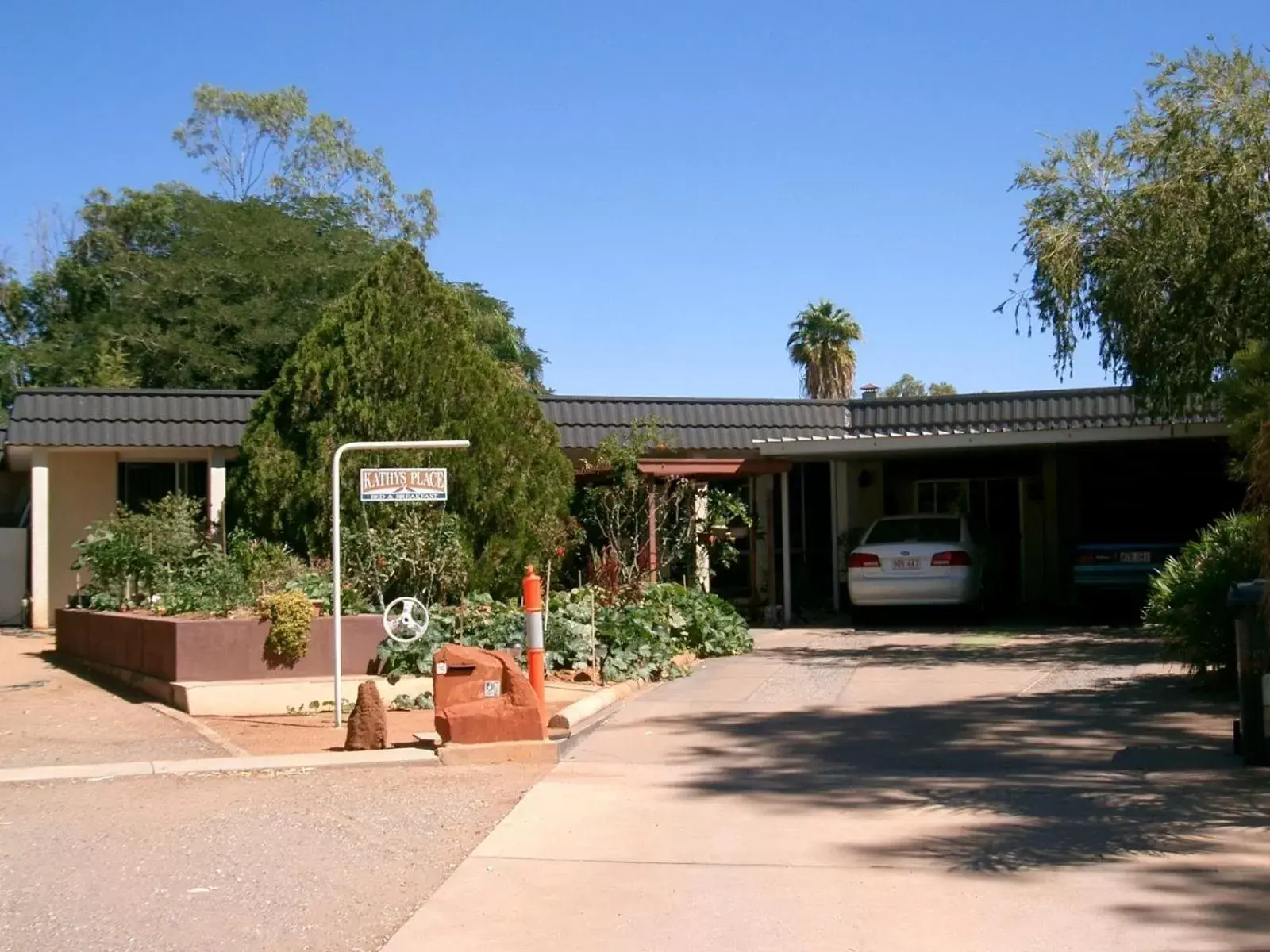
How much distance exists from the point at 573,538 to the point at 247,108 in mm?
30561

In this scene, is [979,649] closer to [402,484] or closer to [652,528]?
[652,528]

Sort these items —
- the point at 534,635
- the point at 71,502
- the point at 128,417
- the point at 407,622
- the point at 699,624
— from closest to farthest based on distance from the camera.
→ the point at 534,635
the point at 407,622
the point at 699,624
the point at 128,417
the point at 71,502

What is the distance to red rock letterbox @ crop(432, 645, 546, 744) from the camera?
9.90 m

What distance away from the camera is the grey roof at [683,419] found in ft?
69.2

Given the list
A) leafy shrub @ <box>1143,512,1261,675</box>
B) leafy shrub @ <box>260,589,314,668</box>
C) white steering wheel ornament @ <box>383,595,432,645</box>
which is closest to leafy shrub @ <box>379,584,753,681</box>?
white steering wheel ornament @ <box>383,595,432,645</box>

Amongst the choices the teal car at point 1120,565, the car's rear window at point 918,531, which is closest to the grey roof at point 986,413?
the car's rear window at point 918,531

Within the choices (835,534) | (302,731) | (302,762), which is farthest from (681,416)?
(302,762)

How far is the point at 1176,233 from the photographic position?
47.8 feet

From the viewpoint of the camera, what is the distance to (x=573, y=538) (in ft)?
54.9

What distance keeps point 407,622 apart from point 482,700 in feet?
9.61

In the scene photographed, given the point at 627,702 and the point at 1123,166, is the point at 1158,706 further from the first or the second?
the point at 1123,166

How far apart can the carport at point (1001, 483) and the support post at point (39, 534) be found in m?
9.78

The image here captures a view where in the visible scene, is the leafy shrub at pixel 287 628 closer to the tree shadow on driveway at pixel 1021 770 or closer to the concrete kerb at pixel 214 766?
the concrete kerb at pixel 214 766

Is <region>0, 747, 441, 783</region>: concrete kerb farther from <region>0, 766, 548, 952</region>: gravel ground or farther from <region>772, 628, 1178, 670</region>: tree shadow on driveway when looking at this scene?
<region>772, 628, 1178, 670</region>: tree shadow on driveway
